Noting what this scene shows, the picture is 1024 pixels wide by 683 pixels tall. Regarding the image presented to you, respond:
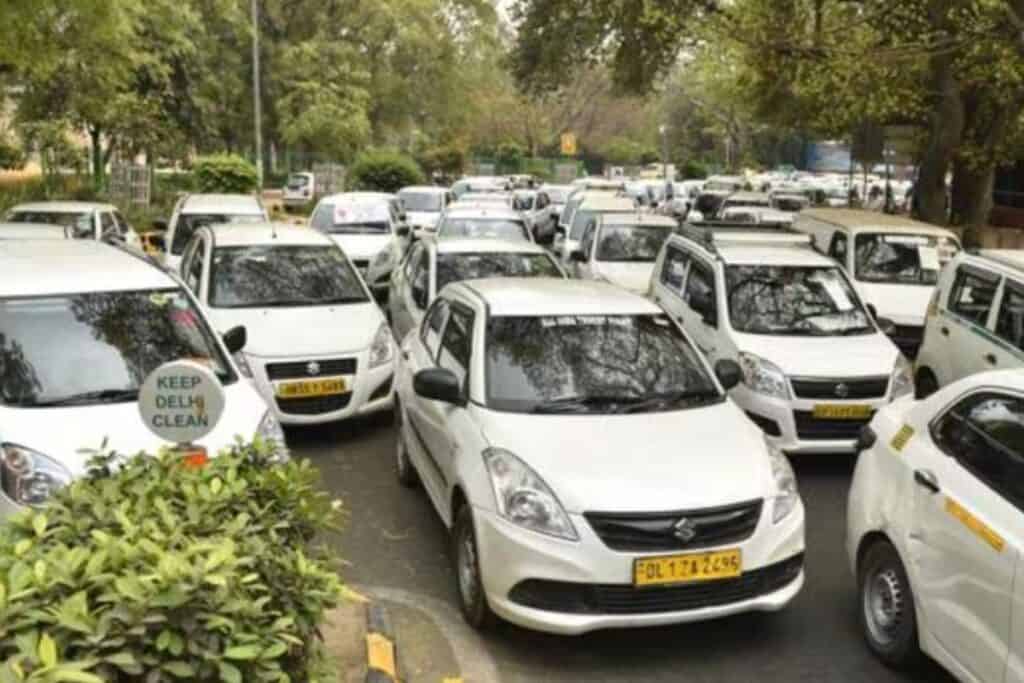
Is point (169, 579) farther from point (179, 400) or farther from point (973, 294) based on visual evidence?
point (973, 294)

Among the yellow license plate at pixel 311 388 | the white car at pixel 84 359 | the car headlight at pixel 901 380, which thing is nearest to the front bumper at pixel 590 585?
the white car at pixel 84 359

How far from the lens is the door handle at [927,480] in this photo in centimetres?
441

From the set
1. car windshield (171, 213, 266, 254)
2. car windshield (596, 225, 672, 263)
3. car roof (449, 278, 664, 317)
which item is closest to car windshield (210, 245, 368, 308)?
car roof (449, 278, 664, 317)

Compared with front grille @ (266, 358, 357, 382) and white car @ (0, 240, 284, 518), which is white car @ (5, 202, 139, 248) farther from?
white car @ (0, 240, 284, 518)

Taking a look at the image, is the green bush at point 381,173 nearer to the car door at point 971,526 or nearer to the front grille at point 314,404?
the front grille at point 314,404

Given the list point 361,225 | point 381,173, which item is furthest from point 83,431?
point 381,173

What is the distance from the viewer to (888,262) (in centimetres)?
1144

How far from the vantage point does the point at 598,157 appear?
239ft

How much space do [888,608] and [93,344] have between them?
4.55 meters

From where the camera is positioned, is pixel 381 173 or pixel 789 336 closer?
pixel 789 336

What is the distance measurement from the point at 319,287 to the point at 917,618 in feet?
20.4

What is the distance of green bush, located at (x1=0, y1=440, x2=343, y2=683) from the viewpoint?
2609mm

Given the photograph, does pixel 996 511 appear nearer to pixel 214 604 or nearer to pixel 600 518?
pixel 600 518

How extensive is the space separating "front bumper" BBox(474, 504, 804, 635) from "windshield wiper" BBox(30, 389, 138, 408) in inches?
88.5
